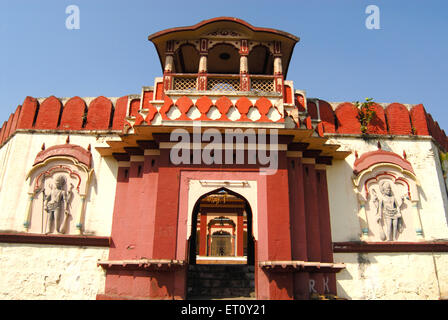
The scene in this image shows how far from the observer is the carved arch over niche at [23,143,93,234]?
8.58m

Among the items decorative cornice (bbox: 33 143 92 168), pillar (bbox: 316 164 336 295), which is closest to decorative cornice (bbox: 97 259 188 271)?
decorative cornice (bbox: 33 143 92 168)

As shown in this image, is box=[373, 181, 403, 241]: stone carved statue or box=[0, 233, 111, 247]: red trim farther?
box=[373, 181, 403, 241]: stone carved statue

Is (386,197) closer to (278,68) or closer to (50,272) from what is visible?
(278,68)

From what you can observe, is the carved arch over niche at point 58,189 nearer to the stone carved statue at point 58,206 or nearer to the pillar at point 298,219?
the stone carved statue at point 58,206

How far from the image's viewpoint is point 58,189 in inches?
348

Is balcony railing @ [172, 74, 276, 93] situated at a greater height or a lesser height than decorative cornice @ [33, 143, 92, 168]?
greater

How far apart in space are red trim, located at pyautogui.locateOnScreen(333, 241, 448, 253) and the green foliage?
3.10m

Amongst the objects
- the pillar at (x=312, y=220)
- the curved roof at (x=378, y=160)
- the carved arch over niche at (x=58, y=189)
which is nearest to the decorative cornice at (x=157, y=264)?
the carved arch over niche at (x=58, y=189)

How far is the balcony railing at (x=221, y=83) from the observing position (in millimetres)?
8734

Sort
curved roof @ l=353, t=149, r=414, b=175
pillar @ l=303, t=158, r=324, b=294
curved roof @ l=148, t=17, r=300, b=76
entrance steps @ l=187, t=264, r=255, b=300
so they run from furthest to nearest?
curved roof @ l=353, t=149, r=414, b=175, curved roof @ l=148, t=17, r=300, b=76, entrance steps @ l=187, t=264, r=255, b=300, pillar @ l=303, t=158, r=324, b=294

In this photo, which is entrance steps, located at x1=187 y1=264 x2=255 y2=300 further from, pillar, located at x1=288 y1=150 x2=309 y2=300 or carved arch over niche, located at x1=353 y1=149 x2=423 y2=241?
carved arch over niche, located at x1=353 y1=149 x2=423 y2=241

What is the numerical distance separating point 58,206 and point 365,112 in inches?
337

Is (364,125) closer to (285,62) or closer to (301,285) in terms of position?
(285,62)
